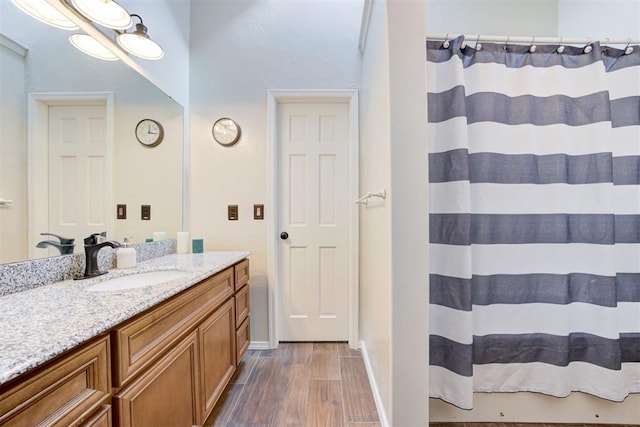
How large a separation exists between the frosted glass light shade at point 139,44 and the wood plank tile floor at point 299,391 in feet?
6.96

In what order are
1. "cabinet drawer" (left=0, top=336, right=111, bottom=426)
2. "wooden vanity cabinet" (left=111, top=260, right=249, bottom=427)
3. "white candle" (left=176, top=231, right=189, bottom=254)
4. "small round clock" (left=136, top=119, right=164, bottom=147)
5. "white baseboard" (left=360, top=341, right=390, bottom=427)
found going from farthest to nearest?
"white candle" (left=176, top=231, right=189, bottom=254) → "small round clock" (left=136, top=119, right=164, bottom=147) → "white baseboard" (left=360, top=341, right=390, bottom=427) → "wooden vanity cabinet" (left=111, top=260, right=249, bottom=427) → "cabinet drawer" (left=0, top=336, right=111, bottom=426)

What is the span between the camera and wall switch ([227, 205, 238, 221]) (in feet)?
6.75

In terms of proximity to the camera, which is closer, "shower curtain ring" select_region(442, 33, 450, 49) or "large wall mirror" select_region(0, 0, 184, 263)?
"large wall mirror" select_region(0, 0, 184, 263)

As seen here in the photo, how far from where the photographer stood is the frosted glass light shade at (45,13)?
100 centimetres

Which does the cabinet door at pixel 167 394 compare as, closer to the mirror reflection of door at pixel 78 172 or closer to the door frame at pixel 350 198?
the mirror reflection of door at pixel 78 172

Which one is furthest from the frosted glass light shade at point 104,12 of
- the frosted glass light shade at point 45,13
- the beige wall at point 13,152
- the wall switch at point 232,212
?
the wall switch at point 232,212

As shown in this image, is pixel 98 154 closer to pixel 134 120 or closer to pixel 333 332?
pixel 134 120

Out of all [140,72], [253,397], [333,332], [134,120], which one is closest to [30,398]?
[253,397]

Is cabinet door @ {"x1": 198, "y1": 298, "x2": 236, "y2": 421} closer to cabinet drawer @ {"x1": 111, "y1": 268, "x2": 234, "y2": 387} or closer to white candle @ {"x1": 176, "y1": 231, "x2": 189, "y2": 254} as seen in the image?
cabinet drawer @ {"x1": 111, "y1": 268, "x2": 234, "y2": 387}

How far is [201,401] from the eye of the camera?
3.86ft

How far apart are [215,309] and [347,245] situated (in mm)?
1140

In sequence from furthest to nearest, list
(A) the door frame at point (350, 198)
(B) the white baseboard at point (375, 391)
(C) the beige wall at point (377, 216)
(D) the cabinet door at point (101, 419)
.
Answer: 1. (A) the door frame at point (350, 198)
2. (B) the white baseboard at point (375, 391)
3. (C) the beige wall at point (377, 216)
4. (D) the cabinet door at point (101, 419)

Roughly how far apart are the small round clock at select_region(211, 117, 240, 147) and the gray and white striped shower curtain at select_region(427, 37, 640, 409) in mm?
1464

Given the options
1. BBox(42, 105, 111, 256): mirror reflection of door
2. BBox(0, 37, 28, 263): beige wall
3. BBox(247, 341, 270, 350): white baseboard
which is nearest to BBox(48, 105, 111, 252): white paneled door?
BBox(42, 105, 111, 256): mirror reflection of door
